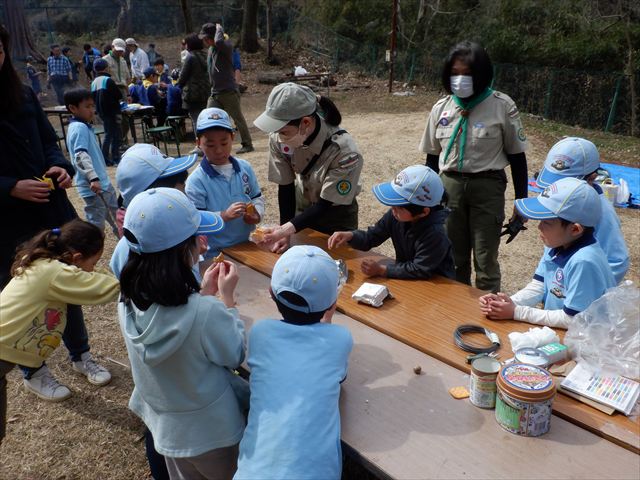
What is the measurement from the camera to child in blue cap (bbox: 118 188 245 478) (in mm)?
1532

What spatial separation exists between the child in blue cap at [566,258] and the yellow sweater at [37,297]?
5.58ft

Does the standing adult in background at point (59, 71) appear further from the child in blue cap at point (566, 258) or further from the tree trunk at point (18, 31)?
the child in blue cap at point (566, 258)

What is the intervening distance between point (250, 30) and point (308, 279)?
20764 millimetres

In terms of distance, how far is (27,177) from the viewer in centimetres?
268

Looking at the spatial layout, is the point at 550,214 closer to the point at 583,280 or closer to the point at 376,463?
the point at 583,280

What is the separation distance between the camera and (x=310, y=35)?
70.5ft

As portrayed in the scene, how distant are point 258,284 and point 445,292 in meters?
0.89

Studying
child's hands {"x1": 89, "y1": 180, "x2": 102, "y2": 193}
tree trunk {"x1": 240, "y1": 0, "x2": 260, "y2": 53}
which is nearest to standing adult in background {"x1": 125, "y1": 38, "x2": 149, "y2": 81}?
tree trunk {"x1": 240, "y1": 0, "x2": 260, "y2": 53}

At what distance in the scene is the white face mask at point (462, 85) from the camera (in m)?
2.82

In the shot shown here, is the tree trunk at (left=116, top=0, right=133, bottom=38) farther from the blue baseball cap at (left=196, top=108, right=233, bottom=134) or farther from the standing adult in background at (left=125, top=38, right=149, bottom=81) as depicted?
the blue baseball cap at (left=196, top=108, right=233, bottom=134)

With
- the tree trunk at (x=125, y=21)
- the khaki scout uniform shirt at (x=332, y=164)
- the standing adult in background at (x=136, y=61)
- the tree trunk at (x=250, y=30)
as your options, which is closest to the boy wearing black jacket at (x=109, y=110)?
the standing adult in background at (x=136, y=61)

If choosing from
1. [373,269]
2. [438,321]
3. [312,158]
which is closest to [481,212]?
[373,269]

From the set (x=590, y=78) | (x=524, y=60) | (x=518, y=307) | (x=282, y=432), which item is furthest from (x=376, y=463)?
(x=524, y=60)

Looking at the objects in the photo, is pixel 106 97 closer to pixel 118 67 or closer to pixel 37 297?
pixel 118 67
